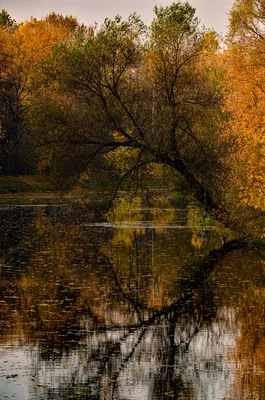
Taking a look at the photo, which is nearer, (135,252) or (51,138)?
(135,252)

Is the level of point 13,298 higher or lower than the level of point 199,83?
lower

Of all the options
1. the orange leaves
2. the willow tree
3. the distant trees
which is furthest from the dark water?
the distant trees

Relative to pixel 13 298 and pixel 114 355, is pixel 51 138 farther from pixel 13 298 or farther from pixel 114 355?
pixel 114 355

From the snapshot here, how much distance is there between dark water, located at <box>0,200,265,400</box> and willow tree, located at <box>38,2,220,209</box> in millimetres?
3642

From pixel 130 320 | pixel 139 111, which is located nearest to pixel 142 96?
pixel 139 111

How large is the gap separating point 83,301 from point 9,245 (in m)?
12.3

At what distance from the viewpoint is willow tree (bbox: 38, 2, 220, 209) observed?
33219 mm

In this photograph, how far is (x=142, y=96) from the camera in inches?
1339

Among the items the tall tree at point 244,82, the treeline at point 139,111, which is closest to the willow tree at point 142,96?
the treeline at point 139,111

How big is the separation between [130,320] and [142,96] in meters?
16.6

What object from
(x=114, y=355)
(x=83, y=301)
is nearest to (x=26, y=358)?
(x=114, y=355)

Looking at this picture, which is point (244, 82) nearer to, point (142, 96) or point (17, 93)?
point (142, 96)

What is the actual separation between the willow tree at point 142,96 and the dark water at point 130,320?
3.64 m

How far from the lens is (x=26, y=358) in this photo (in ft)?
49.8
